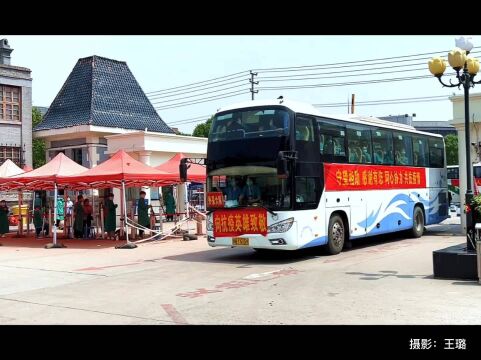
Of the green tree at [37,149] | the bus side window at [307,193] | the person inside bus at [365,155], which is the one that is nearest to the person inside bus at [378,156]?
the person inside bus at [365,155]

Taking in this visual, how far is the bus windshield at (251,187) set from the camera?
12422 mm

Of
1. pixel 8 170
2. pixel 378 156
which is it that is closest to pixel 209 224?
pixel 378 156

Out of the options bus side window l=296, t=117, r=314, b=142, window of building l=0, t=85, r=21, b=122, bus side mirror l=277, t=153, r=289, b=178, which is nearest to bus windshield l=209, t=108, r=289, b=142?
bus side window l=296, t=117, r=314, b=142

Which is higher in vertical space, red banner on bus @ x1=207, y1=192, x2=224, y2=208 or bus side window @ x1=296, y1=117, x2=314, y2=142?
bus side window @ x1=296, y1=117, x2=314, y2=142

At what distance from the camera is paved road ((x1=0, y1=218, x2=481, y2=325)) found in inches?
290

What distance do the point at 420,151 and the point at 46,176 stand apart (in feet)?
42.9

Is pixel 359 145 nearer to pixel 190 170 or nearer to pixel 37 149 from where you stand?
pixel 190 170

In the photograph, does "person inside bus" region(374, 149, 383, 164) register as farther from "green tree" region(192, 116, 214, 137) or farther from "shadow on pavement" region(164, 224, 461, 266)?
"green tree" region(192, 116, 214, 137)

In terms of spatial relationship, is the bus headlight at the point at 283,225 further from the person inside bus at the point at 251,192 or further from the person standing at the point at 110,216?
the person standing at the point at 110,216

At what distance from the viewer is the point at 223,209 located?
516 inches

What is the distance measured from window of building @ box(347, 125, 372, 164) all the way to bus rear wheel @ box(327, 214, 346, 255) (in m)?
1.73
